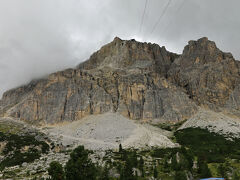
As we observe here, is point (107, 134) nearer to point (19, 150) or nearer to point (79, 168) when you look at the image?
point (19, 150)

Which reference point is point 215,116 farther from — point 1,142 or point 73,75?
point 1,142

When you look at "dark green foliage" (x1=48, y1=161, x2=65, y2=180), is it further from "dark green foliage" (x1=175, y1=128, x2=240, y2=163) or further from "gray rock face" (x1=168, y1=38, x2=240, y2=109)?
"gray rock face" (x1=168, y1=38, x2=240, y2=109)

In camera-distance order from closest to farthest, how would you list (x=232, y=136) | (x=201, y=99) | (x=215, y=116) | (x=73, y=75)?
1. (x=232, y=136)
2. (x=215, y=116)
3. (x=201, y=99)
4. (x=73, y=75)

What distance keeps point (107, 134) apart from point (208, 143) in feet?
178

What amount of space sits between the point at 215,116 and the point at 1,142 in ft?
433

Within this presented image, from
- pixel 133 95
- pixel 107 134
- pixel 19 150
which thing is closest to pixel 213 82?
pixel 133 95

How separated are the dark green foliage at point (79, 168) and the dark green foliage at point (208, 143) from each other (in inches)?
1984

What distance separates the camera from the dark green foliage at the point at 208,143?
85.1 m

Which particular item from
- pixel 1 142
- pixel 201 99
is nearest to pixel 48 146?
pixel 1 142

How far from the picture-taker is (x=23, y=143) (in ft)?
346

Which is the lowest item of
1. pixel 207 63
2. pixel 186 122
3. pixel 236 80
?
pixel 186 122

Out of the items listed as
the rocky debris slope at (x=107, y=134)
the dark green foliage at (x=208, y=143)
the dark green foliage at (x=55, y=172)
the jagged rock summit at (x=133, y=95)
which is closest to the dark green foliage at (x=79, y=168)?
the dark green foliage at (x=55, y=172)

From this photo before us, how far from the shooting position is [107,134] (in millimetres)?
122938

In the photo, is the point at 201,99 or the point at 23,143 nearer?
the point at 23,143
